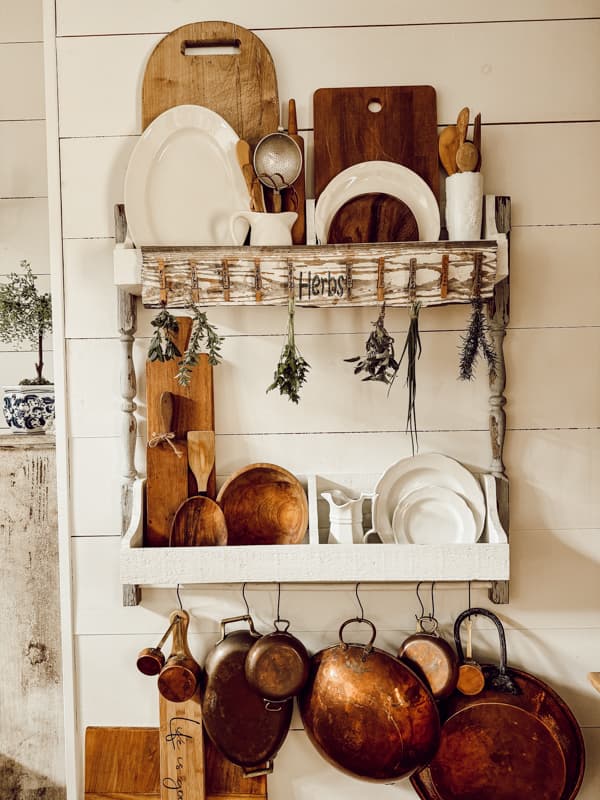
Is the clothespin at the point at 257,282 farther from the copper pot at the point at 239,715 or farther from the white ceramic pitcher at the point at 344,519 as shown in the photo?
the copper pot at the point at 239,715

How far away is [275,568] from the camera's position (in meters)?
1.14

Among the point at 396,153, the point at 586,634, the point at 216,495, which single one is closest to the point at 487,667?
the point at 586,634

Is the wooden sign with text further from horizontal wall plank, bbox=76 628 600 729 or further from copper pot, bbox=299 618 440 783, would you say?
copper pot, bbox=299 618 440 783

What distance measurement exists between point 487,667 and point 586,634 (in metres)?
0.23

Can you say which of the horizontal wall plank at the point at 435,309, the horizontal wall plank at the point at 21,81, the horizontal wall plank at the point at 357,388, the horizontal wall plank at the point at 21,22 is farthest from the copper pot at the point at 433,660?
the horizontal wall plank at the point at 21,22

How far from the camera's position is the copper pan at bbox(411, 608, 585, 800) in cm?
122

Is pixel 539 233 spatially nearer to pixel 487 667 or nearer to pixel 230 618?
pixel 487 667

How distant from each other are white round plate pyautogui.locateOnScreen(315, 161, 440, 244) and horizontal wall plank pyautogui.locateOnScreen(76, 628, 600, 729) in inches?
31.7

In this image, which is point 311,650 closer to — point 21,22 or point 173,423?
point 173,423

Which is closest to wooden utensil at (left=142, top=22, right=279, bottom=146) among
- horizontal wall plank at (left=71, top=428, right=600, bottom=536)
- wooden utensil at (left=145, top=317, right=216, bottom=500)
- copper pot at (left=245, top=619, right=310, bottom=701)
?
wooden utensil at (left=145, top=317, right=216, bottom=500)

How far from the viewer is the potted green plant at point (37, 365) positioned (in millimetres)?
1418

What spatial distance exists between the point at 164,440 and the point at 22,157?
928mm

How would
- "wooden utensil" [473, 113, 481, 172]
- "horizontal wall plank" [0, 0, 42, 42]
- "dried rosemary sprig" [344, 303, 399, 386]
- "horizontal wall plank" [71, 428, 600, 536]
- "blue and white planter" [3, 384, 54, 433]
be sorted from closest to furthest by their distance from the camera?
"dried rosemary sprig" [344, 303, 399, 386] < "wooden utensil" [473, 113, 481, 172] < "horizontal wall plank" [71, 428, 600, 536] < "blue and white planter" [3, 384, 54, 433] < "horizontal wall plank" [0, 0, 42, 42]

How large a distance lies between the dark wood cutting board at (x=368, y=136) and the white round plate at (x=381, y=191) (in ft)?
0.08
